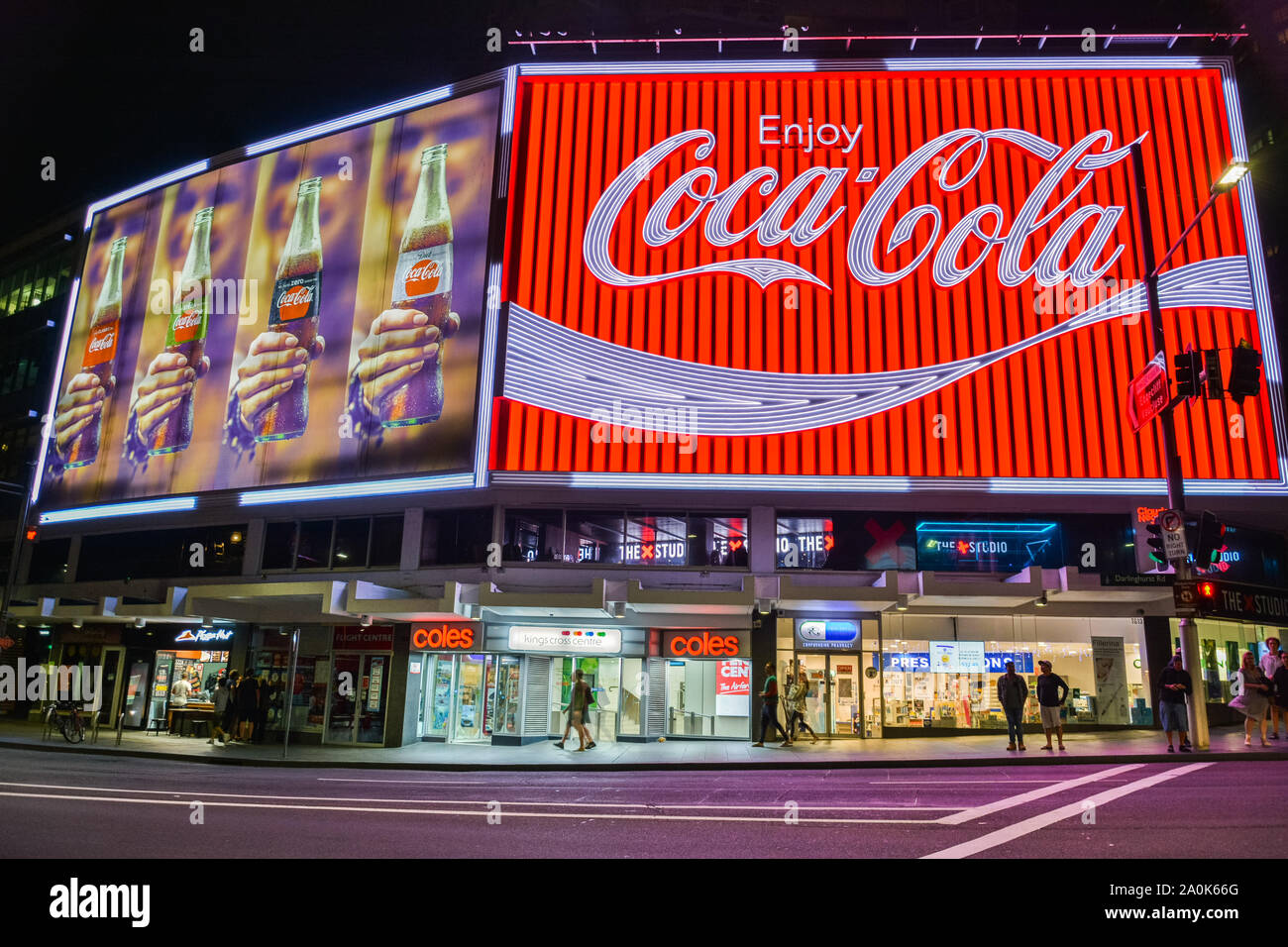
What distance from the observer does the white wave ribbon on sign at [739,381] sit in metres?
22.3

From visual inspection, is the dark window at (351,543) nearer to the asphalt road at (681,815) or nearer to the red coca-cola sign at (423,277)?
the red coca-cola sign at (423,277)

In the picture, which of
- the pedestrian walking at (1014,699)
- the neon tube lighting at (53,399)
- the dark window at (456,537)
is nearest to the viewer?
the pedestrian walking at (1014,699)

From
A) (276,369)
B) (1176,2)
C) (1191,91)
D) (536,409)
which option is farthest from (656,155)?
(1176,2)

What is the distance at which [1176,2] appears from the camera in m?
58.5

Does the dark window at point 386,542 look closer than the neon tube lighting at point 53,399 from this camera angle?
Yes

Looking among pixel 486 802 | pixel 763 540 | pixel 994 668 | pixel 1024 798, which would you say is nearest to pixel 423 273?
pixel 763 540

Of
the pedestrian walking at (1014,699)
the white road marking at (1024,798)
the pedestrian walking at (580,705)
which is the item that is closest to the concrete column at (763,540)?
the pedestrian walking at (580,705)

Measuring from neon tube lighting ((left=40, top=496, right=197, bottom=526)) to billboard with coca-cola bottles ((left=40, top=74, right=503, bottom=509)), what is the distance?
0.32m

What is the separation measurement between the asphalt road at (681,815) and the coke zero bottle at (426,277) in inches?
470

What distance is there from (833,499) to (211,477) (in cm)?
1942

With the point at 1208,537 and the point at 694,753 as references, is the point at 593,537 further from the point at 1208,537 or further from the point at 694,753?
the point at 1208,537

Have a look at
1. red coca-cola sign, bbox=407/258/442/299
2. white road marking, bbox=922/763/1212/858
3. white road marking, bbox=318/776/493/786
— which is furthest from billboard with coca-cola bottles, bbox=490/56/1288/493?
white road marking, bbox=922/763/1212/858

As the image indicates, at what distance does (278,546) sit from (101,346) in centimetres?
1262

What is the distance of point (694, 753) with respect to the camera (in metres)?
18.4
